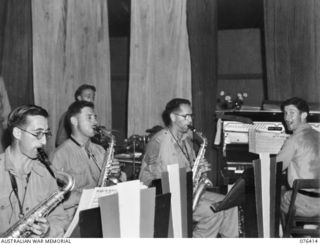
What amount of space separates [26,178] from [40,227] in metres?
0.34

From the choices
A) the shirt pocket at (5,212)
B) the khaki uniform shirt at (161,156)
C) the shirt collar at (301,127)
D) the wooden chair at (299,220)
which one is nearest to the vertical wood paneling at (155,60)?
the khaki uniform shirt at (161,156)

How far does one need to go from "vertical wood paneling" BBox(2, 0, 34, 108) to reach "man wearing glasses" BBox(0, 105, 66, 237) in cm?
253

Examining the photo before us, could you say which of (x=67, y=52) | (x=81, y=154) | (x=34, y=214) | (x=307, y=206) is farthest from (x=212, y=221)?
(x=67, y=52)

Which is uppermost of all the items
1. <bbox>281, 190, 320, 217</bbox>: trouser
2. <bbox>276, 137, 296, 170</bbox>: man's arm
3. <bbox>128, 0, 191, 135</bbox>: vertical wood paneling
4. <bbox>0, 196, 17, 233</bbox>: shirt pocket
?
<bbox>128, 0, 191, 135</bbox>: vertical wood paneling

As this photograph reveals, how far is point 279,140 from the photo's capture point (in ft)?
13.5

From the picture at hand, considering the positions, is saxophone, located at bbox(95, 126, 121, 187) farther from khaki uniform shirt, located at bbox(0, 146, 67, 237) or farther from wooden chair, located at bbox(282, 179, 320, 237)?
wooden chair, located at bbox(282, 179, 320, 237)

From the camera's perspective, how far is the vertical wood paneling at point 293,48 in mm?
4469

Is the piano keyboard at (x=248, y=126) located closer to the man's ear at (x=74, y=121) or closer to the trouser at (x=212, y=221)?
the trouser at (x=212, y=221)

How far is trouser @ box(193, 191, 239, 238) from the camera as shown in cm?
348

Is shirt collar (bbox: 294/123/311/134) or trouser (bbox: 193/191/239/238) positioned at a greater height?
shirt collar (bbox: 294/123/311/134)

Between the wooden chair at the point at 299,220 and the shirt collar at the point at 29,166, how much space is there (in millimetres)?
1828

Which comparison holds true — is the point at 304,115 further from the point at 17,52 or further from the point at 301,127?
the point at 17,52

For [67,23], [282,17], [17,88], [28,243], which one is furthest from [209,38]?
[28,243]

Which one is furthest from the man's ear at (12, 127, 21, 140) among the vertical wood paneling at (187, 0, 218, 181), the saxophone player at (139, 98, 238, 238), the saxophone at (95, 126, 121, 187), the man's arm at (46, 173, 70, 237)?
the vertical wood paneling at (187, 0, 218, 181)
